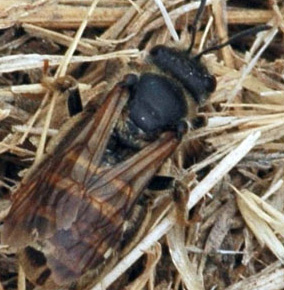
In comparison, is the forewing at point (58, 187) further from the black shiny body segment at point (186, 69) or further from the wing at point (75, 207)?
the black shiny body segment at point (186, 69)

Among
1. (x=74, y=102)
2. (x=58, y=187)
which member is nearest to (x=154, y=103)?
(x=74, y=102)

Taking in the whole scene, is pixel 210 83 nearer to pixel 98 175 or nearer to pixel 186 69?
pixel 186 69

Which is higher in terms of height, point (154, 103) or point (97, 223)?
point (154, 103)

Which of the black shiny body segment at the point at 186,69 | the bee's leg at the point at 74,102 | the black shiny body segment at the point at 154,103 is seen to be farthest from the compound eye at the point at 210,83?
the bee's leg at the point at 74,102

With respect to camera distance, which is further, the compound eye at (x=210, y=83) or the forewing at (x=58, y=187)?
the compound eye at (x=210, y=83)

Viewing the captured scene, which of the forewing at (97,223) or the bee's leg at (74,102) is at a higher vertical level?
the bee's leg at (74,102)

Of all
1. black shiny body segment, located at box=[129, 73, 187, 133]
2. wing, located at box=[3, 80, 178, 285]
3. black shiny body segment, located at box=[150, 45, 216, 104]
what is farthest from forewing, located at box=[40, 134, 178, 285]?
black shiny body segment, located at box=[150, 45, 216, 104]

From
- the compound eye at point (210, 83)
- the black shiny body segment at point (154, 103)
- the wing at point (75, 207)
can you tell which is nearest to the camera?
the wing at point (75, 207)

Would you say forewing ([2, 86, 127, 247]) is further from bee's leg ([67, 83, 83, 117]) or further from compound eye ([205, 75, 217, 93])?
compound eye ([205, 75, 217, 93])
